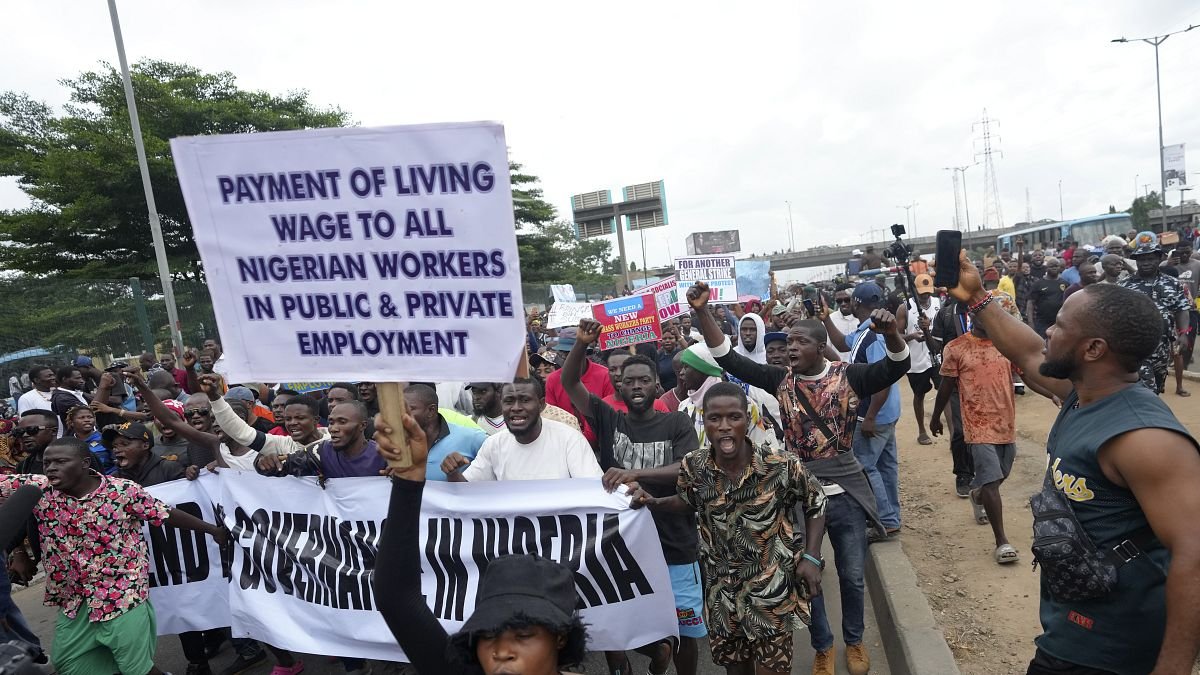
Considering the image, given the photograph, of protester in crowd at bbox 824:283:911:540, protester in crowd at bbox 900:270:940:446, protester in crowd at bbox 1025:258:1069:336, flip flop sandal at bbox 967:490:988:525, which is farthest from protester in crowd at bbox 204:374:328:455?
protester in crowd at bbox 1025:258:1069:336

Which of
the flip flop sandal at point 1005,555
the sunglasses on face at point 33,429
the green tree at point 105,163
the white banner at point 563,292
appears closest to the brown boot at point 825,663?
the flip flop sandal at point 1005,555

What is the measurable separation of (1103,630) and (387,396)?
220cm

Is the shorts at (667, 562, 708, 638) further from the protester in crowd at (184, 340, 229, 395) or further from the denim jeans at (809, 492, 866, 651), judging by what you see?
the protester in crowd at (184, 340, 229, 395)

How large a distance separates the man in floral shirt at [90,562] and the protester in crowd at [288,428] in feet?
2.82

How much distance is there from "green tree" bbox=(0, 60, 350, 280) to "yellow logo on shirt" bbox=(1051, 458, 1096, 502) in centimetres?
2073

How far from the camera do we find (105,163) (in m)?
19.0

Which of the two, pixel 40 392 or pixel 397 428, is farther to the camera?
pixel 40 392

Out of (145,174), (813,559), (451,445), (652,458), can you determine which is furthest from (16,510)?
(145,174)

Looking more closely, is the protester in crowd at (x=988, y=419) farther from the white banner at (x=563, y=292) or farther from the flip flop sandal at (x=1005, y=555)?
the white banner at (x=563, y=292)

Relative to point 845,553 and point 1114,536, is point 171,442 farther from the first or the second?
point 1114,536

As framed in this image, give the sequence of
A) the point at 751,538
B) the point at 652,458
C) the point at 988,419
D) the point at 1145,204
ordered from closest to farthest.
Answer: the point at 751,538
the point at 652,458
the point at 988,419
the point at 1145,204

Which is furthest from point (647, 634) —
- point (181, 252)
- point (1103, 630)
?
point (181, 252)

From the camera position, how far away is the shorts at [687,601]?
358 centimetres

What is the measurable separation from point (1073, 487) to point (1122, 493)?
131mm
